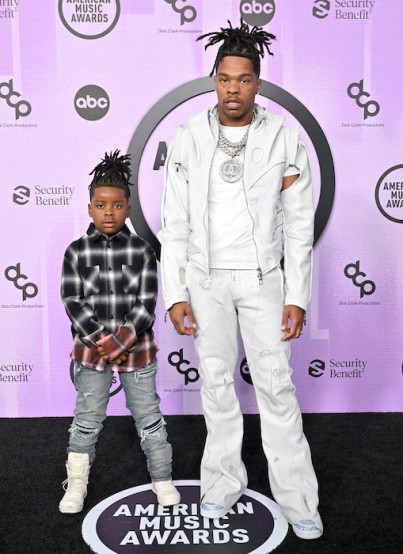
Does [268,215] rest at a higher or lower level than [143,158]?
lower

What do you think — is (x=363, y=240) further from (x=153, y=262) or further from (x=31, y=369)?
(x=31, y=369)

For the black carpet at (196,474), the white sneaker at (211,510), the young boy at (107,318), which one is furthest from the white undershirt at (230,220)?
the black carpet at (196,474)

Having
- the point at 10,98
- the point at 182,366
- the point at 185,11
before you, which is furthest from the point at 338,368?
the point at 10,98

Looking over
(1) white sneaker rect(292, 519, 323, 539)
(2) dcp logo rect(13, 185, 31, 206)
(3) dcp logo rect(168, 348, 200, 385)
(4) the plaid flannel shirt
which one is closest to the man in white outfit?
(1) white sneaker rect(292, 519, 323, 539)

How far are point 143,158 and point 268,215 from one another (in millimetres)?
1387

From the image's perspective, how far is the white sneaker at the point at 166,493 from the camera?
2541mm

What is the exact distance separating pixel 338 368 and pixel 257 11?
1.97m

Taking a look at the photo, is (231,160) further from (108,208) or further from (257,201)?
(108,208)

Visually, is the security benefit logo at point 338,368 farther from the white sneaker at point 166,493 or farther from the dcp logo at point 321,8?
the dcp logo at point 321,8

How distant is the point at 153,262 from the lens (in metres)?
2.49

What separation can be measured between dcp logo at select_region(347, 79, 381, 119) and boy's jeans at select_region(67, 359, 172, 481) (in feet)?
6.11

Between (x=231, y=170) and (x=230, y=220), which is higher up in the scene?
(x=231, y=170)

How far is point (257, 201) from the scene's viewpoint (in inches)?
90.0

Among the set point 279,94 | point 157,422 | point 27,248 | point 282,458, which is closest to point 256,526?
point 282,458
